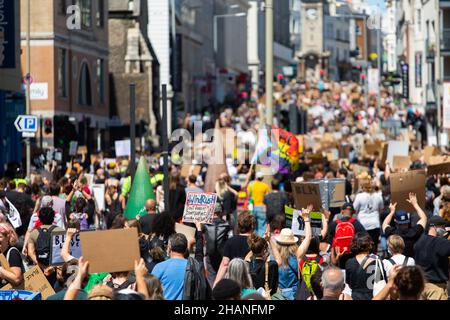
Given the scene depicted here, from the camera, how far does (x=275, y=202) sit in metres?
22.0

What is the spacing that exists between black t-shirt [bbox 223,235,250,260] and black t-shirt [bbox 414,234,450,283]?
1.60 metres

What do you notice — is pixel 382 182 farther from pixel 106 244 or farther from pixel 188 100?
pixel 188 100

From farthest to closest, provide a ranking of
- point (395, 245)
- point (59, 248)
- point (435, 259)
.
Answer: point (435, 259) → point (59, 248) → point (395, 245)

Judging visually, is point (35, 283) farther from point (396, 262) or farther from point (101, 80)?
point (101, 80)

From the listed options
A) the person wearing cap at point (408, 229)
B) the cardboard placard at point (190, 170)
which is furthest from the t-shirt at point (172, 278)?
the cardboard placard at point (190, 170)

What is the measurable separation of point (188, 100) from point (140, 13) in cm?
2009

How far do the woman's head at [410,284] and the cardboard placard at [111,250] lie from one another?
280cm

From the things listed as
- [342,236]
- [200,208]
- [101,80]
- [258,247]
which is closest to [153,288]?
[258,247]

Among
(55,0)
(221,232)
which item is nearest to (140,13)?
(55,0)

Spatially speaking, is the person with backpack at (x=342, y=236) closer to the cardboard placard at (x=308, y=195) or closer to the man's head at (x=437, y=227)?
the cardboard placard at (x=308, y=195)

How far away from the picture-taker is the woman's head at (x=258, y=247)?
13.3m

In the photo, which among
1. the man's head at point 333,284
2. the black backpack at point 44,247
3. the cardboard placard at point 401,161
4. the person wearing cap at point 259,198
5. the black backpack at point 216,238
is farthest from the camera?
the cardboard placard at point 401,161

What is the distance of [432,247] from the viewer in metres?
14.1

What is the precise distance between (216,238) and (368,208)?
4.32 metres
